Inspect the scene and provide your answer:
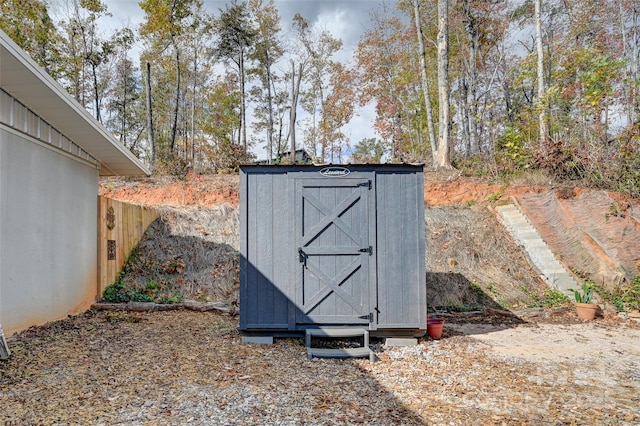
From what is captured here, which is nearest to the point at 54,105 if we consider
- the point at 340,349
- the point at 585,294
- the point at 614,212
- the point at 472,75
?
the point at 340,349

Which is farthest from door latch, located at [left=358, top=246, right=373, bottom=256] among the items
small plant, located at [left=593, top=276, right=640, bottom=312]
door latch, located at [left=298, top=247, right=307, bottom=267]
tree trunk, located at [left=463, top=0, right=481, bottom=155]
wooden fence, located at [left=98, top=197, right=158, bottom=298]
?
tree trunk, located at [left=463, top=0, right=481, bottom=155]

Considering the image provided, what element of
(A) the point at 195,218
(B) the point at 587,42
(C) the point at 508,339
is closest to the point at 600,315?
(C) the point at 508,339

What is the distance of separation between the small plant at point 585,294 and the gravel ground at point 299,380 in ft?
3.61

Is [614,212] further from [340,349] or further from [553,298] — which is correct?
[340,349]

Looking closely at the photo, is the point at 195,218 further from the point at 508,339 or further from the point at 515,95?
the point at 515,95

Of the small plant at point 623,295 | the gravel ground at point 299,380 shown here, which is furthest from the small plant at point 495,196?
the gravel ground at point 299,380

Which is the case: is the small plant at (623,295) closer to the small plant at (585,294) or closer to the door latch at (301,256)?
the small plant at (585,294)

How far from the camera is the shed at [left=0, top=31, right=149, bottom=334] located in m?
4.05

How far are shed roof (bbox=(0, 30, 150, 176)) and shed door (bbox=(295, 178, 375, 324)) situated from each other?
3.15 metres

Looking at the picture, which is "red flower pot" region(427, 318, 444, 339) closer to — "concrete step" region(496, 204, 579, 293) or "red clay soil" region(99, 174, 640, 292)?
"concrete step" region(496, 204, 579, 293)

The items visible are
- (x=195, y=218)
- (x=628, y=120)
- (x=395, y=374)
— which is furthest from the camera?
(x=628, y=120)

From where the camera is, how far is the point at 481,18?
1452 centimetres

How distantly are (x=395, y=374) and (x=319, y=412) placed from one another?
1.14m

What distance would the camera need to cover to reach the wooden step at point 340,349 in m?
3.91
